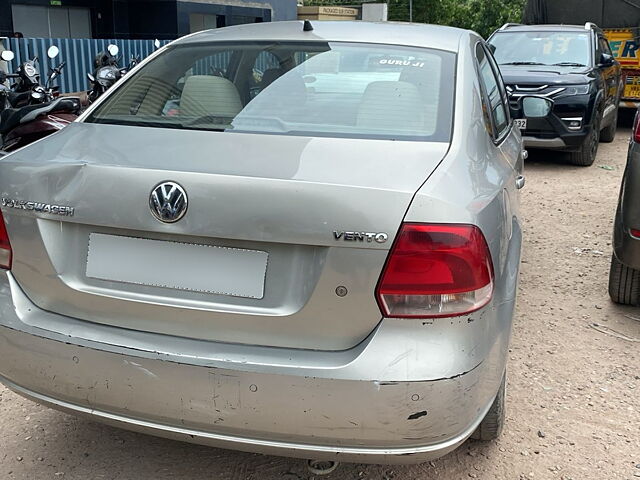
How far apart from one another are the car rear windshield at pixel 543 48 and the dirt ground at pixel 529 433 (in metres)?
5.47

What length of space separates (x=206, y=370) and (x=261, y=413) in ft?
0.68

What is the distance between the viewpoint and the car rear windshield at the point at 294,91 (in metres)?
2.53

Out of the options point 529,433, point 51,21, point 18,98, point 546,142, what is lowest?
point 529,433

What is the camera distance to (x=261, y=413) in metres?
2.09

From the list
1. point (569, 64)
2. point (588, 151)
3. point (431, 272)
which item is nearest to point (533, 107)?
point (431, 272)

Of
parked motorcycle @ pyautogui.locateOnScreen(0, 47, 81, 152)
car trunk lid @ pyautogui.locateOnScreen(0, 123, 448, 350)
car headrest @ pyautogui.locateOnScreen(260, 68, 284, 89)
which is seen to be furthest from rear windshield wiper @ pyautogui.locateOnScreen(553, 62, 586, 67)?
car trunk lid @ pyautogui.locateOnScreen(0, 123, 448, 350)

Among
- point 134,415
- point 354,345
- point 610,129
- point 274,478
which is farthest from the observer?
point 610,129

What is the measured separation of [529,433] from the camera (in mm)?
3039

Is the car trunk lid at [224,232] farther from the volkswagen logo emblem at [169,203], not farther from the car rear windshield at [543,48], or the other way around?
the car rear windshield at [543,48]

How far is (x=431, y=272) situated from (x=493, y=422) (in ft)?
3.44

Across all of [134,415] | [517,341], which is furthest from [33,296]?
[517,341]

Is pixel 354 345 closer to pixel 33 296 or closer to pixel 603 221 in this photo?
pixel 33 296

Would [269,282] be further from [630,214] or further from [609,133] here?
[609,133]

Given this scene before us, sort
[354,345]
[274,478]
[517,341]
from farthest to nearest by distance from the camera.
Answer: [517,341] < [274,478] < [354,345]
